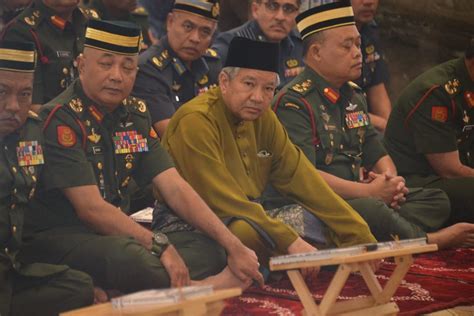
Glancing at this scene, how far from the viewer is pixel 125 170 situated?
418 cm

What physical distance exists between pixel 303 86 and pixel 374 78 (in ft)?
3.55

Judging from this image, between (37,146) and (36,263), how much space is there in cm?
41

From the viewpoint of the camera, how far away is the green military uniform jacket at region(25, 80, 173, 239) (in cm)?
388

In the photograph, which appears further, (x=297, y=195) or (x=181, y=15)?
(x=181, y=15)

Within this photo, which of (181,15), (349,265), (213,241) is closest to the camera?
(349,265)

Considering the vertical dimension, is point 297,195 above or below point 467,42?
below

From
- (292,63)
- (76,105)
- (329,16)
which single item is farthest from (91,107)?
(292,63)

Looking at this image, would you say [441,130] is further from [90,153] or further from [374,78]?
[90,153]

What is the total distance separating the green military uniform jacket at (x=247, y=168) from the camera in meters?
4.25

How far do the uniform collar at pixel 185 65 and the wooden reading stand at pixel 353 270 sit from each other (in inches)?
62.8

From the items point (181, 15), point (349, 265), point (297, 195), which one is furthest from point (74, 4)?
point (349, 265)

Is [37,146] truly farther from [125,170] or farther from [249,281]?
[249,281]

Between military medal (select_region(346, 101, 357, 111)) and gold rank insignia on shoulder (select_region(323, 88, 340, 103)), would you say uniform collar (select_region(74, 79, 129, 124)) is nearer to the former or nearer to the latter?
gold rank insignia on shoulder (select_region(323, 88, 340, 103))

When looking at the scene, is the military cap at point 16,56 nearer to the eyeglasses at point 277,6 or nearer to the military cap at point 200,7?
the military cap at point 200,7
